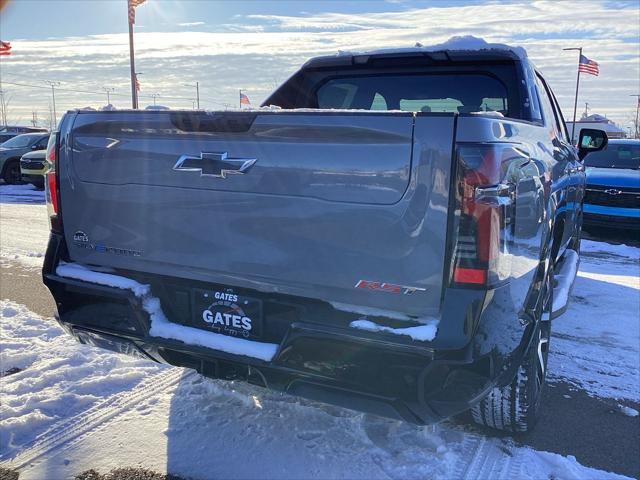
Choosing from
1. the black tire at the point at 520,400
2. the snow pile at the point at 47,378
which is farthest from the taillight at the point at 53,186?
the black tire at the point at 520,400

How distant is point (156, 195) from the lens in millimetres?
2629

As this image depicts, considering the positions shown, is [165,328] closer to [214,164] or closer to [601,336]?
[214,164]

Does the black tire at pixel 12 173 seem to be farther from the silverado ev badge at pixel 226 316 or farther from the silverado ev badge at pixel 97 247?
the silverado ev badge at pixel 226 316

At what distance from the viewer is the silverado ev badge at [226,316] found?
255 centimetres

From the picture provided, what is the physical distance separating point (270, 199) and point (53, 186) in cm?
Answer: 133

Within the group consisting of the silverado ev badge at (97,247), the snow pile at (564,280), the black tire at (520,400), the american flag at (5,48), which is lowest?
the black tire at (520,400)

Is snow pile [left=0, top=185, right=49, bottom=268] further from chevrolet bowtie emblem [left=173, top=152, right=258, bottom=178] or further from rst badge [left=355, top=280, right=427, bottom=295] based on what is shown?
rst badge [left=355, top=280, right=427, bottom=295]

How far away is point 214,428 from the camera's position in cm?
306

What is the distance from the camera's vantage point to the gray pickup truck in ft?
6.88

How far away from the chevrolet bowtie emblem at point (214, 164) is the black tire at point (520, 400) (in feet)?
5.18

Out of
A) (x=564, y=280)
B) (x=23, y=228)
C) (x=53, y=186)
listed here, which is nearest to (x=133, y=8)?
(x=23, y=228)

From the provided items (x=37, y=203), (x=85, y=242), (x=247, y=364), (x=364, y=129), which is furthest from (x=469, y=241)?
(x=37, y=203)

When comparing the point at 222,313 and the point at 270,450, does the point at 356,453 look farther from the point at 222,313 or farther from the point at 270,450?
the point at 222,313

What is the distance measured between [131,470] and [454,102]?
3165 millimetres
